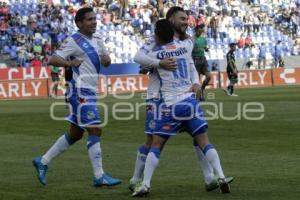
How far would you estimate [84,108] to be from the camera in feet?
34.3

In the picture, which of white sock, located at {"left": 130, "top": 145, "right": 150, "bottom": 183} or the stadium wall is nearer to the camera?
white sock, located at {"left": 130, "top": 145, "right": 150, "bottom": 183}

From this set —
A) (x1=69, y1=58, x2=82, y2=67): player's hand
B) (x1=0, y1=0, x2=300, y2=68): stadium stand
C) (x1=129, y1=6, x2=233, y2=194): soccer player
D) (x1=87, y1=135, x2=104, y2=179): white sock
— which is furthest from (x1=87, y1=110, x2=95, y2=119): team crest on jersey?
(x1=0, y1=0, x2=300, y2=68): stadium stand

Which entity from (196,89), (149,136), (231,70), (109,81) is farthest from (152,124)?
(109,81)

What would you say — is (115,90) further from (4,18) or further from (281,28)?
(281,28)

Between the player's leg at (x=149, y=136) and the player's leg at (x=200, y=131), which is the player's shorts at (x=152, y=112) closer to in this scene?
the player's leg at (x=149, y=136)

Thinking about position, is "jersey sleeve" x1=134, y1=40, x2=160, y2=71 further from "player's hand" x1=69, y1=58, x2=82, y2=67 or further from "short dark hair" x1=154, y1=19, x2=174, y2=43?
"player's hand" x1=69, y1=58, x2=82, y2=67

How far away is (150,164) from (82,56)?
1910mm

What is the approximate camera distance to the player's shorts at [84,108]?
34.3ft

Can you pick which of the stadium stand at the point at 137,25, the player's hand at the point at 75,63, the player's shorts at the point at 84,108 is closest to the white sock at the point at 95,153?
the player's shorts at the point at 84,108

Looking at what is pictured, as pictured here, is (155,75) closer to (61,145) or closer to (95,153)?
(95,153)

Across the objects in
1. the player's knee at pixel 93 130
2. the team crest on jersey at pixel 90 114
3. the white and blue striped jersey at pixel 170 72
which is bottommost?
the player's knee at pixel 93 130

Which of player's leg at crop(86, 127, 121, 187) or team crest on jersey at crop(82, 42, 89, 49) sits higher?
team crest on jersey at crop(82, 42, 89, 49)

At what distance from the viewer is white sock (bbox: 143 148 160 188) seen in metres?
9.34

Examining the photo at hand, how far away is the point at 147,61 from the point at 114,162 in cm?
369
